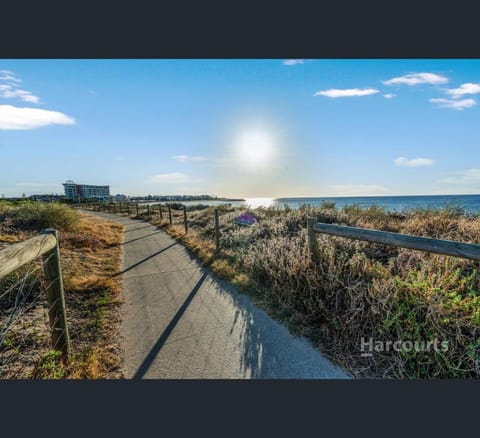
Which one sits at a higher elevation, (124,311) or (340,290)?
(340,290)

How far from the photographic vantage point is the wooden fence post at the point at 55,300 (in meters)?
2.59

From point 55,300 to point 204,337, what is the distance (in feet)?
5.86

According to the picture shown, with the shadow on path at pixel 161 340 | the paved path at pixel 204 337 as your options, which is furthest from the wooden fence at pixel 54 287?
the shadow on path at pixel 161 340

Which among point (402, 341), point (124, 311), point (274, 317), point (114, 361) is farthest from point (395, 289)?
point (124, 311)

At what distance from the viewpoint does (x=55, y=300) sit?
2621 millimetres

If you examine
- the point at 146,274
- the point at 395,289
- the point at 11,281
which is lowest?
the point at 146,274

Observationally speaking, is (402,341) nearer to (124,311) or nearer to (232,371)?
(232,371)

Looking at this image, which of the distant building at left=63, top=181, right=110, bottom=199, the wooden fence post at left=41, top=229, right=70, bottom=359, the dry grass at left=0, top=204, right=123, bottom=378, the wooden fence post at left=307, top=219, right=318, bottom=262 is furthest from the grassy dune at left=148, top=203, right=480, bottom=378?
the distant building at left=63, top=181, right=110, bottom=199

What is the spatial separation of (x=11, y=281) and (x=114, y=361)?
3.13 meters

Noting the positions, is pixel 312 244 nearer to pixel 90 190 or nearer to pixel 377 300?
pixel 377 300

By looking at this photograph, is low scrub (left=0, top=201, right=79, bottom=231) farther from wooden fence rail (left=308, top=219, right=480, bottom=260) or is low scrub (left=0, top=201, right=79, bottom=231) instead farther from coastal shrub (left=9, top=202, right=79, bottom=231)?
wooden fence rail (left=308, top=219, right=480, bottom=260)

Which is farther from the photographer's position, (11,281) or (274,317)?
(11,281)

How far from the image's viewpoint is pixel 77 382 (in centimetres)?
242

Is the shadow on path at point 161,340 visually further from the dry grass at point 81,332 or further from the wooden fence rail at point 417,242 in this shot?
the wooden fence rail at point 417,242
